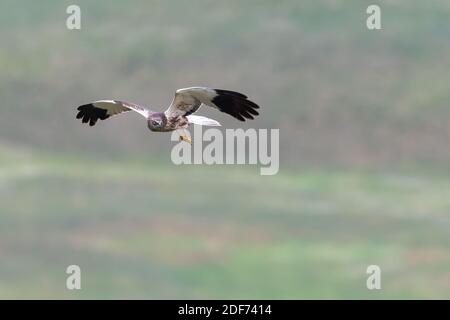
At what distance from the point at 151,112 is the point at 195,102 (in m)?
1.87

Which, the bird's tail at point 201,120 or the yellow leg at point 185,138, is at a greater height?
the bird's tail at point 201,120

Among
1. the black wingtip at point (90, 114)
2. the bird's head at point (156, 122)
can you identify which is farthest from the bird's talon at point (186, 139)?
the black wingtip at point (90, 114)

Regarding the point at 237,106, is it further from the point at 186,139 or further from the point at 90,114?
the point at 90,114

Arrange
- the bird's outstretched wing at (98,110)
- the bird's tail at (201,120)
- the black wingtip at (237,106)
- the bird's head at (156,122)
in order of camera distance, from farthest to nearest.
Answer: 1. the bird's outstretched wing at (98,110)
2. the bird's head at (156,122)
3. the black wingtip at (237,106)
4. the bird's tail at (201,120)

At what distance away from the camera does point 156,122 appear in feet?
179

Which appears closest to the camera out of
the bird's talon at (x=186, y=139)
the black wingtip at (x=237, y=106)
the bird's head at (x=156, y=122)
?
the black wingtip at (x=237, y=106)

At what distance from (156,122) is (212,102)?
2.44 metres

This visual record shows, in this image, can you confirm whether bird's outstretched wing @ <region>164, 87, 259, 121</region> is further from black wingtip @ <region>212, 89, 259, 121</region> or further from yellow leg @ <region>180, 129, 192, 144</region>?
yellow leg @ <region>180, 129, 192, 144</region>

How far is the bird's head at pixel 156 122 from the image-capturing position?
54.4 m

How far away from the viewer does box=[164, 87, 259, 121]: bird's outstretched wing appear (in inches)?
2098

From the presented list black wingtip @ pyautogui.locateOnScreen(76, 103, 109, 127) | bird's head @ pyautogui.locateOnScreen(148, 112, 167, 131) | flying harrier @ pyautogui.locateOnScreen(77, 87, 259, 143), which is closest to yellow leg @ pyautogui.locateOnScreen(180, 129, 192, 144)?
flying harrier @ pyautogui.locateOnScreen(77, 87, 259, 143)

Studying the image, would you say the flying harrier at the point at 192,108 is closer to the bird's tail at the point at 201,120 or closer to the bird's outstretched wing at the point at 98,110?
the bird's tail at the point at 201,120

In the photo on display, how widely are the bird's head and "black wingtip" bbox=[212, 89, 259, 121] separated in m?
2.50
